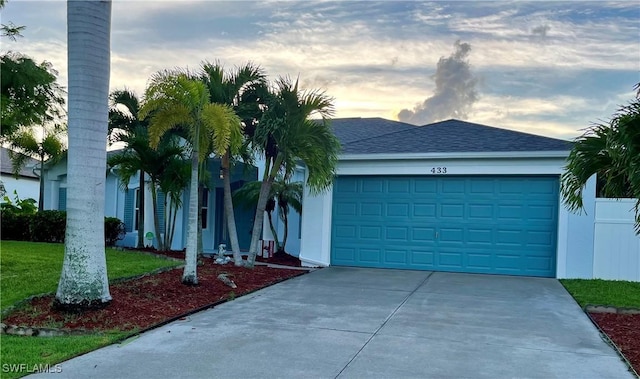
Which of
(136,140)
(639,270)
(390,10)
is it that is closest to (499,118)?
(390,10)

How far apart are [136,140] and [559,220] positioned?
34.4ft

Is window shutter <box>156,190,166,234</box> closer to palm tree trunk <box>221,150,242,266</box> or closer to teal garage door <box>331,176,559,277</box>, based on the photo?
palm tree trunk <box>221,150,242,266</box>

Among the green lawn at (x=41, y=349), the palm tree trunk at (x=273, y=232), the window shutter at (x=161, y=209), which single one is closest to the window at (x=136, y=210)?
the window shutter at (x=161, y=209)

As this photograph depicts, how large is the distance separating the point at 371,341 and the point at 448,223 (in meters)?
6.79

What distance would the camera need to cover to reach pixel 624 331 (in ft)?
21.4

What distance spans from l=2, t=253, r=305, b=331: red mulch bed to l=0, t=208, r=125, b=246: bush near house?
5772mm

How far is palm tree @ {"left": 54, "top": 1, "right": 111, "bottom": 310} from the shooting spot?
6.40 meters

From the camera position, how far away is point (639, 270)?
1069 centimetres

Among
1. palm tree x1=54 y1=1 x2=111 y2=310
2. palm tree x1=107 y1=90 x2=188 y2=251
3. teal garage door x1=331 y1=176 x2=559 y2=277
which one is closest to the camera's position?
palm tree x1=54 y1=1 x2=111 y2=310

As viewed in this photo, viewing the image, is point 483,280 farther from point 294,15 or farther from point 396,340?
point 294,15

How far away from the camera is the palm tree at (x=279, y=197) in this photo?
45.4ft

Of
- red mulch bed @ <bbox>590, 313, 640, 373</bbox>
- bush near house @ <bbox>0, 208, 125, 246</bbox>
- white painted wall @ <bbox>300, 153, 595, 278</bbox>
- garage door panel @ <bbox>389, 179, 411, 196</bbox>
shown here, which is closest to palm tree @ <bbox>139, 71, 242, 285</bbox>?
white painted wall @ <bbox>300, 153, 595, 278</bbox>

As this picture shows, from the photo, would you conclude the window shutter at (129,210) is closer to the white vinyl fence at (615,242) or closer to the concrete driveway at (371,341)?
the concrete driveway at (371,341)

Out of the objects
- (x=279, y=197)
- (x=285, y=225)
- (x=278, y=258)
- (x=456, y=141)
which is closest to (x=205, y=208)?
(x=285, y=225)
